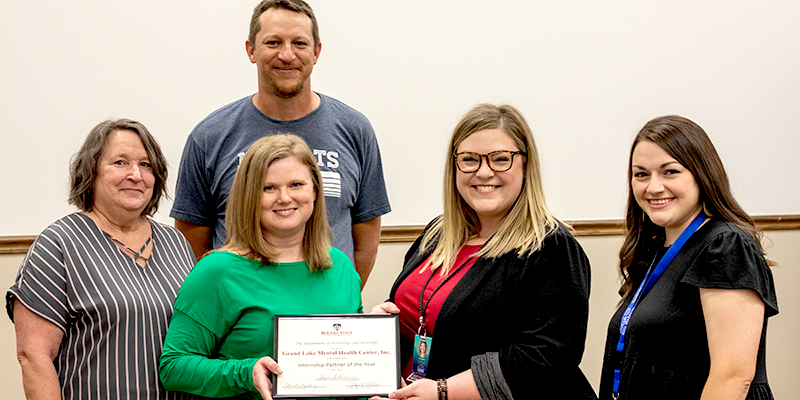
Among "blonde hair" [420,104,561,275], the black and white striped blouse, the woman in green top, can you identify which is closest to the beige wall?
"blonde hair" [420,104,561,275]

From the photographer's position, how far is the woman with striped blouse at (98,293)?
1742 millimetres

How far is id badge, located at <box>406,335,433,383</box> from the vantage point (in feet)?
5.94

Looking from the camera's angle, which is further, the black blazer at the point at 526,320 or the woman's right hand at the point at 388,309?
the woman's right hand at the point at 388,309

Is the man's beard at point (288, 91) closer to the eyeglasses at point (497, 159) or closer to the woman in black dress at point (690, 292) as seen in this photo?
the eyeglasses at point (497, 159)

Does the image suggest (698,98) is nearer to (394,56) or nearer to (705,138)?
(394,56)

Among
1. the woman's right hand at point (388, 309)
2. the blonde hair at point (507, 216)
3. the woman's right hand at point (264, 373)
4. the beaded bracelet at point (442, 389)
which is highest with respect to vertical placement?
the blonde hair at point (507, 216)

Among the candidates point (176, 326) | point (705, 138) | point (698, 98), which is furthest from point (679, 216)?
point (698, 98)

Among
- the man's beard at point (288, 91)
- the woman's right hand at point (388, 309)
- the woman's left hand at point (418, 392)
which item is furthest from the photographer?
the man's beard at point (288, 91)

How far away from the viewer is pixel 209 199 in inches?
96.2

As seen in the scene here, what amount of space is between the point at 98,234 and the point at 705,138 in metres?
1.78

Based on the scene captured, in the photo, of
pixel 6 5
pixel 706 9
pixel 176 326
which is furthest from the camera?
pixel 706 9

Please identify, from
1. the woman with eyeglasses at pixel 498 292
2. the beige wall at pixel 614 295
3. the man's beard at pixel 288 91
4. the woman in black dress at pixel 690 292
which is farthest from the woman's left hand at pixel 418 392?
the beige wall at pixel 614 295

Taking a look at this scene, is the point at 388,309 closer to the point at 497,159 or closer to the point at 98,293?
the point at 497,159

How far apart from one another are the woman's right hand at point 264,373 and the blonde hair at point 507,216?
1.92ft
